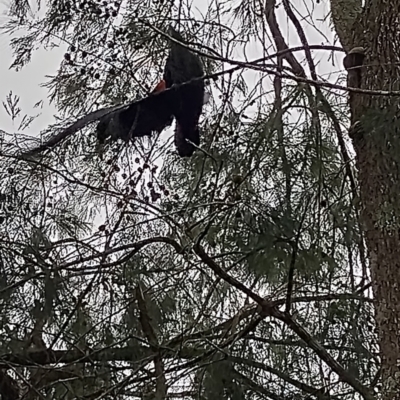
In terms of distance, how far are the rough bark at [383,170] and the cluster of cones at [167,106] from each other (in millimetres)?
296

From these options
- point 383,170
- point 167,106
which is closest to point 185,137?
point 167,106

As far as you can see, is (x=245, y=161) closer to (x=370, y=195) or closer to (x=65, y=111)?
(x=370, y=195)

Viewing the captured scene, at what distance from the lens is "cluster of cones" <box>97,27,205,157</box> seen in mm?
1396

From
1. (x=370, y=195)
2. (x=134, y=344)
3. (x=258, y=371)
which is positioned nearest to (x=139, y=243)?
(x=134, y=344)

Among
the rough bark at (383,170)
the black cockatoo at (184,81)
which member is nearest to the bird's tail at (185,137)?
the black cockatoo at (184,81)

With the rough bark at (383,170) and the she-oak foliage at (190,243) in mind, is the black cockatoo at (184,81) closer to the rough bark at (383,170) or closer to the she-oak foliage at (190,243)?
the she-oak foliage at (190,243)

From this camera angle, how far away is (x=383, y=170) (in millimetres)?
1180

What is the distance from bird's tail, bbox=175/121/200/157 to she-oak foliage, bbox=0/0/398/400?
4 cm

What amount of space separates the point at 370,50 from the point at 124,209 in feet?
1.68

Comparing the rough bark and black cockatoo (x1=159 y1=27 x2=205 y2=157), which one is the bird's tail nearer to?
black cockatoo (x1=159 y1=27 x2=205 y2=157)

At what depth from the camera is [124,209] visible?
141 cm

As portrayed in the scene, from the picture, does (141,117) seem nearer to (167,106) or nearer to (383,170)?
(167,106)

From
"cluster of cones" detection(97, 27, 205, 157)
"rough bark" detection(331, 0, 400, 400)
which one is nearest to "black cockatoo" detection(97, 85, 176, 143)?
"cluster of cones" detection(97, 27, 205, 157)

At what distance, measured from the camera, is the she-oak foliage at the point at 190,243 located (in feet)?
4.45
